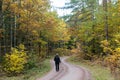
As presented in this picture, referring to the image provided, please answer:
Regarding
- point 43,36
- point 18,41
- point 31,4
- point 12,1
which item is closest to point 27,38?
point 18,41

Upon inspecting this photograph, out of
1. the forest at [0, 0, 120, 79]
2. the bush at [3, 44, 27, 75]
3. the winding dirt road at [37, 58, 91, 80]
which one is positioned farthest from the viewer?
the forest at [0, 0, 120, 79]

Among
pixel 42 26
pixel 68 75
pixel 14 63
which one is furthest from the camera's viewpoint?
pixel 42 26

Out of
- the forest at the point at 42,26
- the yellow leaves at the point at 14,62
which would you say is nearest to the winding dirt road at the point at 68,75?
the yellow leaves at the point at 14,62

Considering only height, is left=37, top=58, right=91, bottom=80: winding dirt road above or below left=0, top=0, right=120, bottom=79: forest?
below

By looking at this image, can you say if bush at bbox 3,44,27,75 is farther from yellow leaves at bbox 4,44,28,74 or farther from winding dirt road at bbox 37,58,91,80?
winding dirt road at bbox 37,58,91,80

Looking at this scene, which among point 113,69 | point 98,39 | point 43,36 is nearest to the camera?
point 113,69

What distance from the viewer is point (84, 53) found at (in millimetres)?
44469

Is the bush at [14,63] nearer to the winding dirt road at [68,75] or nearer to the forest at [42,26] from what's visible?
the forest at [42,26]

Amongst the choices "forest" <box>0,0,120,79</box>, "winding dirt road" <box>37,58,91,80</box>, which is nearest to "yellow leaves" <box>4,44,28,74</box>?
"forest" <box>0,0,120,79</box>

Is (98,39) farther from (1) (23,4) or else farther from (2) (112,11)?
(1) (23,4)

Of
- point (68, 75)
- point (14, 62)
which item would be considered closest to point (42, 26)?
point (14, 62)

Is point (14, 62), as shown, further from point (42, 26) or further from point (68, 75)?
point (42, 26)

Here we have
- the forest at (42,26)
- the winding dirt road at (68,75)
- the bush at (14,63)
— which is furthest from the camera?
the forest at (42,26)

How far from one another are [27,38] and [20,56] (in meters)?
13.3
